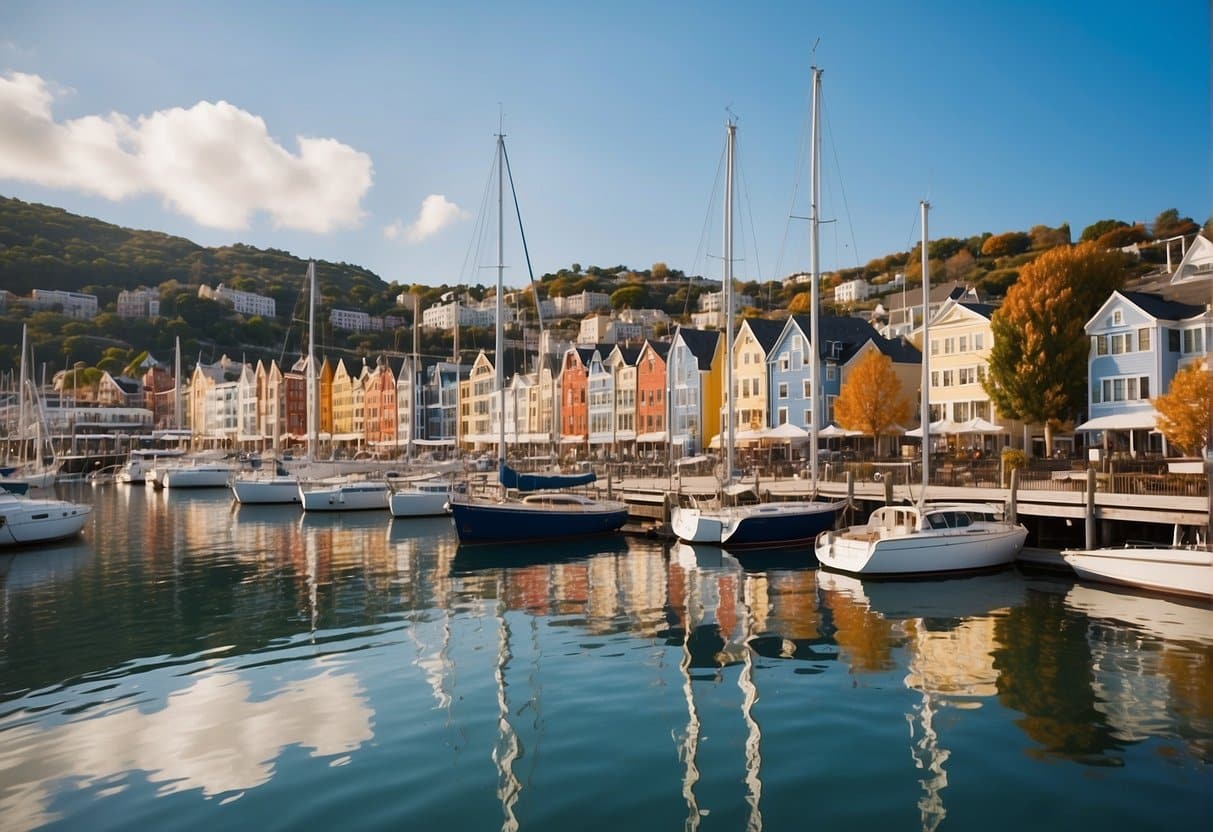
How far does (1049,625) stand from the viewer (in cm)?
2031

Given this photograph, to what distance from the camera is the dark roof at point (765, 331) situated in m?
71.9

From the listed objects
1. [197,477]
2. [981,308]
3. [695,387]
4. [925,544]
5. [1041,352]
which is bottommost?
[197,477]

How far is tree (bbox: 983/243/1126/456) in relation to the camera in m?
50.8

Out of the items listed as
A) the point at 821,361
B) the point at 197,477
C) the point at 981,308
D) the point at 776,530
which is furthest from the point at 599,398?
the point at 776,530

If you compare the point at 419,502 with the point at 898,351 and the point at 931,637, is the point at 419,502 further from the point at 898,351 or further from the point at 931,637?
the point at 898,351

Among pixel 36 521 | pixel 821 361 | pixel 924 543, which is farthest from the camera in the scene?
pixel 821 361

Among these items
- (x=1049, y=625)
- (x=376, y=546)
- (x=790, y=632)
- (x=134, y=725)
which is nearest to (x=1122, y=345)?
(x=1049, y=625)

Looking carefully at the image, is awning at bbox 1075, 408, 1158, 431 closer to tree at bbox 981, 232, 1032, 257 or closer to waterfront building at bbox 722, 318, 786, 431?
waterfront building at bbox 722, 318, 786, 431

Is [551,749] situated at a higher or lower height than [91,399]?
lower

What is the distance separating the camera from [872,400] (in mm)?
56375

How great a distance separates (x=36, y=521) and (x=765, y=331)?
55946 mm

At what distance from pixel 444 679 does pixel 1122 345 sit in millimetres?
46918

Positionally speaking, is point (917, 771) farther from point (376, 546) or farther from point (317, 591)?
point (376, 546)

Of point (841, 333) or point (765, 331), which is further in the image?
point (765, 331)
